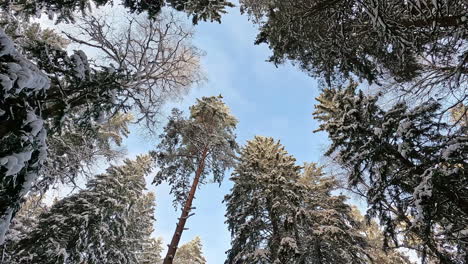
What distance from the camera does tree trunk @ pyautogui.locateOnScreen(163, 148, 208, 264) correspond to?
838cm

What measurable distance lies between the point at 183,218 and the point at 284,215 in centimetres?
385

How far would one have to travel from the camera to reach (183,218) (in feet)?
30.0

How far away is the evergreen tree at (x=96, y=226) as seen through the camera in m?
9.64

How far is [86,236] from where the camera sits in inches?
411

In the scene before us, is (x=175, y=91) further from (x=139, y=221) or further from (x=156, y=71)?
(x=139, y=221)

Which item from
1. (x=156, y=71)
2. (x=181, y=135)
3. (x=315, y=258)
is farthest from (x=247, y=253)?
(x=156, y=71)

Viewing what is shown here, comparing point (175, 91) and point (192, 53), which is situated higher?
point (192, 53)

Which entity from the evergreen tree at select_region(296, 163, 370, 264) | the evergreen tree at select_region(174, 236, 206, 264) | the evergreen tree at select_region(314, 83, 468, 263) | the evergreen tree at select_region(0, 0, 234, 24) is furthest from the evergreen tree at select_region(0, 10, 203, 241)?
the evergreen tree at select_region(174, 236, 206, 264)

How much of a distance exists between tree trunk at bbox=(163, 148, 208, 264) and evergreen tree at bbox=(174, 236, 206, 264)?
438 inches

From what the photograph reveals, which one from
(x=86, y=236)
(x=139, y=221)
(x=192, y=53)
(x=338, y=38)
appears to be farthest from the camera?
(x=139, y=221)

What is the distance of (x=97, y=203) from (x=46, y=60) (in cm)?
850

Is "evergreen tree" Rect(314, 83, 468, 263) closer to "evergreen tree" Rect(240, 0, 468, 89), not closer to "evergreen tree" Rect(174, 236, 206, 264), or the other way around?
"evergreen tree" Rect(240, 0, 468, 89)

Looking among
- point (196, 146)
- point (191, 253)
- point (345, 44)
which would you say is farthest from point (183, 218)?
point (191, 253)

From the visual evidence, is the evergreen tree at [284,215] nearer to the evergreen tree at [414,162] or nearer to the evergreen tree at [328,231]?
the evergreen tree at [328,231]
